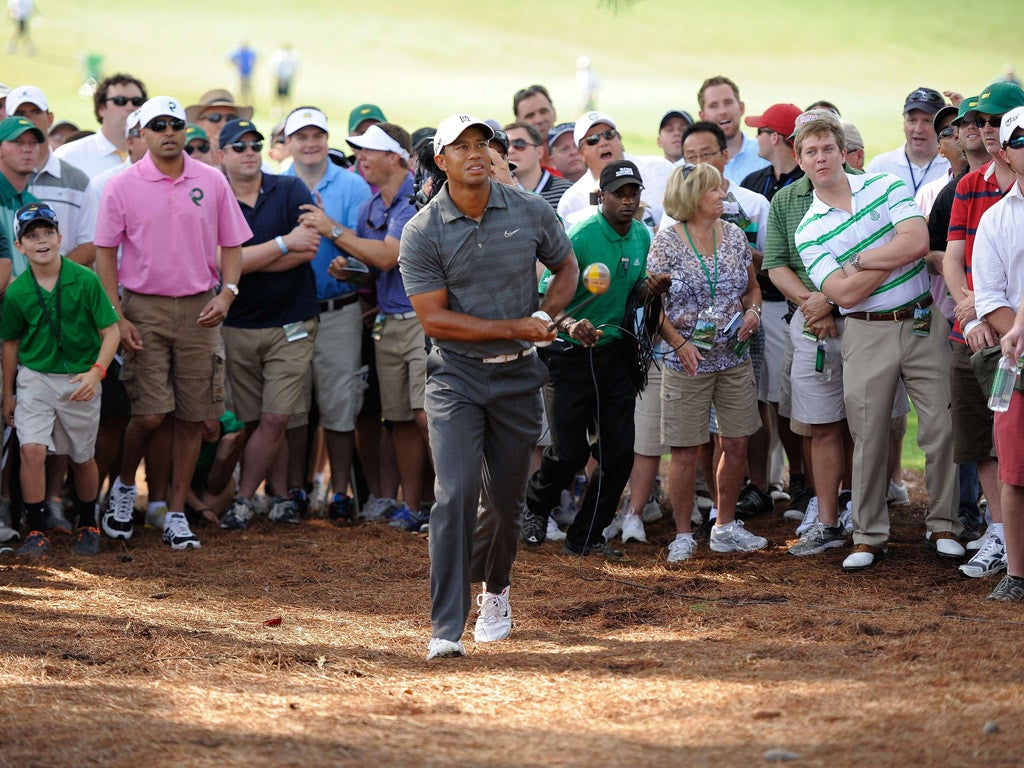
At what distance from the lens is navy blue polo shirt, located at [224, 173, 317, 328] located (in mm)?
10453

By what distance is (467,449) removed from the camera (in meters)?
6.58

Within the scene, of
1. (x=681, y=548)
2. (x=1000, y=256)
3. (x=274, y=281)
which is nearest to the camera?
(x=1000, y=256)

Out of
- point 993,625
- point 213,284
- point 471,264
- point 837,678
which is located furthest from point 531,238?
point 213,284

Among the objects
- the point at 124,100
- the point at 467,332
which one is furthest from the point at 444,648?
the point at 124,100

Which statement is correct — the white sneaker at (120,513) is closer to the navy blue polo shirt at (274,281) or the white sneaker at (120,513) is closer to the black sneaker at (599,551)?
the navy blue polo shirt at (274,281)

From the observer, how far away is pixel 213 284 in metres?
10.0

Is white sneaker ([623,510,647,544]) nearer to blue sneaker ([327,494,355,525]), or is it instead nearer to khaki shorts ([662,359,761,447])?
khaki shorts ([662,359,761,447])

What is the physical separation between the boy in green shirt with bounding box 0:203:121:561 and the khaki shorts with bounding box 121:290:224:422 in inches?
14.4

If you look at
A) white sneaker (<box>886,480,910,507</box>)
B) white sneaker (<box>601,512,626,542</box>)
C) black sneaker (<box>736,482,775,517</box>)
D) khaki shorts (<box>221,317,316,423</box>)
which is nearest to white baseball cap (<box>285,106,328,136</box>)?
khaki shorts (<box>221,317,316,423</box>)

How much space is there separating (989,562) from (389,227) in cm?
477

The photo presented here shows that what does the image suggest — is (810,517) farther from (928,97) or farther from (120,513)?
(120,513)

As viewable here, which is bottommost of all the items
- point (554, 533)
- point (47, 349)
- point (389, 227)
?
point (554, 533)

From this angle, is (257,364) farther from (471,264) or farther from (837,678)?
(837,678)

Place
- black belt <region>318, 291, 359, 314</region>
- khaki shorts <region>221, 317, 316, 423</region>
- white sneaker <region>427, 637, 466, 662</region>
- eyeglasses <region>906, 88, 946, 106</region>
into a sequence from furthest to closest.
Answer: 1. black belt <region>318, 291, 359, 314</region>
2. eyeglasses <region>906, 88, 946, 106</region>
3. khaki shorts <region>221, 317, 316, 423</region>
4. white sneaker <region>427, 637, 466, 662</region>
